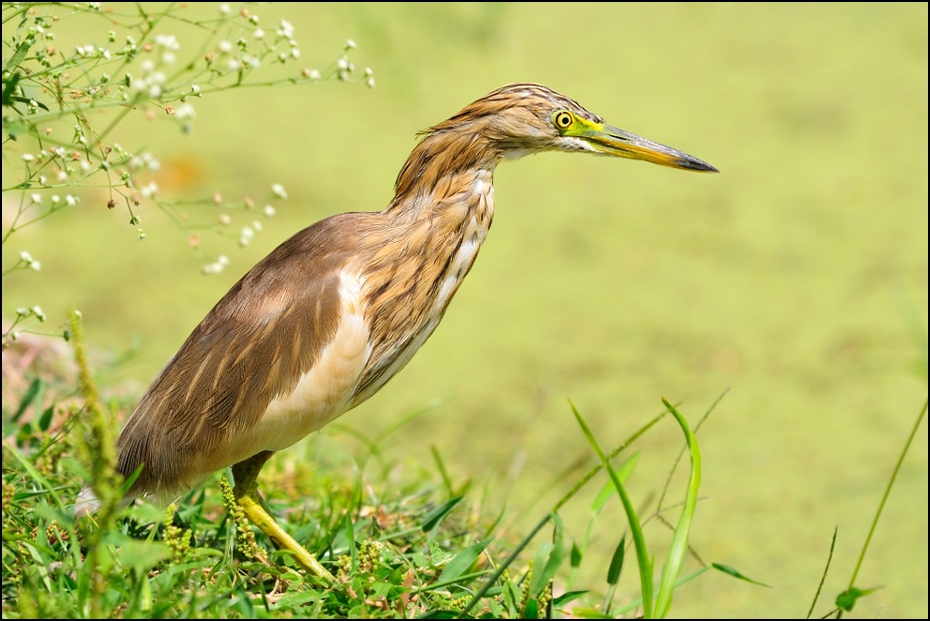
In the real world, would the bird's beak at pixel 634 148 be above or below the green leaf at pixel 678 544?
above

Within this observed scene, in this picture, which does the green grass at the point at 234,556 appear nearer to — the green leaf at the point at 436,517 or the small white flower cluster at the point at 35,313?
the green leaf at the point at 436,517

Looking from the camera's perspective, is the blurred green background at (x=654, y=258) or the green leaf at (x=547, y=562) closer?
the green leaf at (x=547, y=562)

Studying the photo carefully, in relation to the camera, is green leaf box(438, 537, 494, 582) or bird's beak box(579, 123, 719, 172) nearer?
green leaf box(438, 537, 494, 582)

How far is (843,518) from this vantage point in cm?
321

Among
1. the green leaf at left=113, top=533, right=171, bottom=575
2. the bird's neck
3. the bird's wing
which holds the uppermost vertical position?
the bird's neck

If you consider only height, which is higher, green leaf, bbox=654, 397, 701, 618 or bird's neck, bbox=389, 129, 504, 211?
bird's neck, bbox=389, 129, 504, 211

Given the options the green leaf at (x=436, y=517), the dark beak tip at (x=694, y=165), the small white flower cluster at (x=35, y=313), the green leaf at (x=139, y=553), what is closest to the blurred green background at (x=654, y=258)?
the green leaf at (x=436, y=517)

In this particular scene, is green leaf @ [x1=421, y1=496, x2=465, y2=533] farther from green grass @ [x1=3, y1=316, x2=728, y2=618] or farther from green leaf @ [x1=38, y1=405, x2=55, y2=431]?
green leaf @ [x1=38, y1=405, x2=55, y2=431]

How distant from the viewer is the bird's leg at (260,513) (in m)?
1.89

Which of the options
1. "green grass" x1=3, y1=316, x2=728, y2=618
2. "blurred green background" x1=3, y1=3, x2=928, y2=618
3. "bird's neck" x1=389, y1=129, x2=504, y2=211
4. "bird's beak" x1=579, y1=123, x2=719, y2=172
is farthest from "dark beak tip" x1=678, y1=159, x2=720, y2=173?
"blurred green background" x1=3, y1=3, x2=928, y2=618

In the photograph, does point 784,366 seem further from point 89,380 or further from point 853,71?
point 89,380

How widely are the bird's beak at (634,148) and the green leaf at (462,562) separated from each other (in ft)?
2.55

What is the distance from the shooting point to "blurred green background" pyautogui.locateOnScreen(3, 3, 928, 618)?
335 centimetres

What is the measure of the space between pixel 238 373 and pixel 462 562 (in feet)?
1.71
